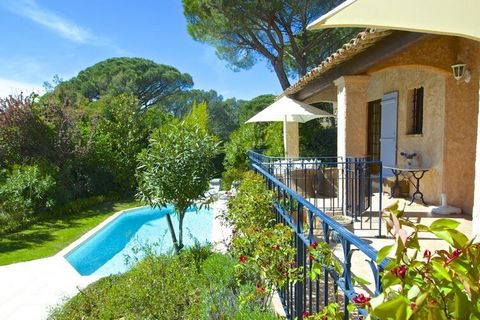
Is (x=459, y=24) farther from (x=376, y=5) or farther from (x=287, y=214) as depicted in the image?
(x=287, y=214)

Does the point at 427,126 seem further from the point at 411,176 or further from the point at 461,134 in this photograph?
the point at 411,176

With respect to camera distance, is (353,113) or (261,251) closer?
(261,251)

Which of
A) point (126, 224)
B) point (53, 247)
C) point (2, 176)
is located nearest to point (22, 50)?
point (2, 176)

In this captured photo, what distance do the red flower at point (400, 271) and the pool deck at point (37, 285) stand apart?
5854 millimetres

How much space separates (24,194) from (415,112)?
12.6 metres

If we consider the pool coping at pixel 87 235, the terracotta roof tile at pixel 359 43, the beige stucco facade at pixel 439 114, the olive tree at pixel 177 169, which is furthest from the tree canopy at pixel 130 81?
the terracotta roof tile at pixel 359 43

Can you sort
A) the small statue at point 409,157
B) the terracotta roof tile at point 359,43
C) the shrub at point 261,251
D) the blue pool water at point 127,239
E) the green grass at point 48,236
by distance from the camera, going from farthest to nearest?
the blue pool water at point 127,239 → the green grass at point 48,236 → the small statue at point 409,157 → the terracotta roof tile at point 359,43 → the shrub at point 261,251

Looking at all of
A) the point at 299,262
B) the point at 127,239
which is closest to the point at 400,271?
the point at 299,262

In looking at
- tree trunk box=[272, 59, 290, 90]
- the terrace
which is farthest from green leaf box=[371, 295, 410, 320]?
tree trunk box=[272, 59, 290, 90]

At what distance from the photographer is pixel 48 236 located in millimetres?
10125

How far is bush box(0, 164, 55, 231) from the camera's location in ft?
35.3

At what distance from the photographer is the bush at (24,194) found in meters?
10.8

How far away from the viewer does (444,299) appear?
0.97m

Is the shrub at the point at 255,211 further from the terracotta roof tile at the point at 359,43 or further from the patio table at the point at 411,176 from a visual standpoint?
the patio table at the point at 411,176
